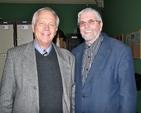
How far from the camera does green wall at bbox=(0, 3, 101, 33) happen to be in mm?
5820

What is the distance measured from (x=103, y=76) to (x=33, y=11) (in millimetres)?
5166

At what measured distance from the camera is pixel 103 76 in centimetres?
137

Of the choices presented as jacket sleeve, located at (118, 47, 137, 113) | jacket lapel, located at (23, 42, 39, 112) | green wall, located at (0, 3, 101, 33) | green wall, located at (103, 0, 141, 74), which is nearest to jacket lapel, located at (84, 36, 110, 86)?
jacket sleeve, located at (118, 47, 137, 113)

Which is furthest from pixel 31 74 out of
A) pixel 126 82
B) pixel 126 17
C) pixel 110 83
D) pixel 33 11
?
pixel 33 11

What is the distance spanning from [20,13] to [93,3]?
275 centimetres

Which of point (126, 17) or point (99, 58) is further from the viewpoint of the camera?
point (126, 17)

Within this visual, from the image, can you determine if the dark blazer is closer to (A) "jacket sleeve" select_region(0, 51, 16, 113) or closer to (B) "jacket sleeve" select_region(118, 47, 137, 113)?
(B) "jacket sleeve" select_region(118, 47, 137, 113)

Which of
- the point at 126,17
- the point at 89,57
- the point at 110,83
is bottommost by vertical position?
the point at 110,83

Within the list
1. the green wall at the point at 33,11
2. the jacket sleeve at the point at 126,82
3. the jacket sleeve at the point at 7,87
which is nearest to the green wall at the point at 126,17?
the jacket sleeve at the point at 126,82

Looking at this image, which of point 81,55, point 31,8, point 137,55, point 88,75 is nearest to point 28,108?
point 88,75

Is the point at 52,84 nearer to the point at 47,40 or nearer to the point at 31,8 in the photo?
the point at 47,40

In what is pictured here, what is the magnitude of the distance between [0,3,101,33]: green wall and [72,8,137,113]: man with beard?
460 cm

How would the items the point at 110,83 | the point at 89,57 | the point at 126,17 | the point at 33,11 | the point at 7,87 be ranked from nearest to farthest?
the point at 7,87
the point at 110,83
the point at 89,57
the point at 126,17
the point at 33,11

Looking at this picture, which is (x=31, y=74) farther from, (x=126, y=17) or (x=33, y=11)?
(x=33, y=11)
